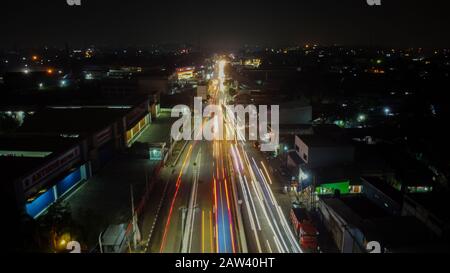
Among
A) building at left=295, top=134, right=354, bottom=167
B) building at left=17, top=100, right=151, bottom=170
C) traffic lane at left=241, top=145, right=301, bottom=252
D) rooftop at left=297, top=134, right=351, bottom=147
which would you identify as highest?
building at left=17, top=100, right=151, bottom=170

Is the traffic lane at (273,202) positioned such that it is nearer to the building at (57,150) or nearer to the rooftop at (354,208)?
the rooftop at (354,208)

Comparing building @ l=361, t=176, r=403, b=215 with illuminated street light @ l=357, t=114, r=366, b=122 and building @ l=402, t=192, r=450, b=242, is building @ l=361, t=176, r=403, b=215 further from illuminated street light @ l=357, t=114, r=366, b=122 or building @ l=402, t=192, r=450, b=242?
illuminated street light @ l=357, t=114, r=366, b=122

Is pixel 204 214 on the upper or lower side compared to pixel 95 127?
lower

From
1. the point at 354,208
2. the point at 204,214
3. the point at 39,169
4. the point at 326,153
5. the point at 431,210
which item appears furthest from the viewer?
the point at 326,153

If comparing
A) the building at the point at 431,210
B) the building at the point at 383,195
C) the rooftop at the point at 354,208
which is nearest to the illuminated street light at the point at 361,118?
the building at the point at 383,195

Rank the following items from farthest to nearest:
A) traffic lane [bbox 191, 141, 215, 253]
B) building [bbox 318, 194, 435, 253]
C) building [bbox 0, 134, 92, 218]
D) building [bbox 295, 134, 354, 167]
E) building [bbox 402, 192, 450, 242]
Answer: building [bbox 295, 134, 354, 167] < traffic lane [bbox 191, 141, 215, 253] < building [bbox 0, 134, 92, 218] < building [bbox 402, 192, 450, 242] < building [bbox 318, 194, 435, 253]

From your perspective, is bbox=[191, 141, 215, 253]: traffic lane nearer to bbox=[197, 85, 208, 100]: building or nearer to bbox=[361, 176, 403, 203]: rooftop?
bbox=[361, 176, 403, 203]: rooftop

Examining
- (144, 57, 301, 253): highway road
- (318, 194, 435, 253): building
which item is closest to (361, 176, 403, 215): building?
(318, 194, 435, 253): building

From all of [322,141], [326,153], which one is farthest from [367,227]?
[322,141]

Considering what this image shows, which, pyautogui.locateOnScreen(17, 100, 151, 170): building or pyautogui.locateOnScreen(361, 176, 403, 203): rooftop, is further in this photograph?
pyautogui.locateOnScreen(17, 100, 151, 170): building

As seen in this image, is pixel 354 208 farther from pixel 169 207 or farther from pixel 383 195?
pixel 169 207

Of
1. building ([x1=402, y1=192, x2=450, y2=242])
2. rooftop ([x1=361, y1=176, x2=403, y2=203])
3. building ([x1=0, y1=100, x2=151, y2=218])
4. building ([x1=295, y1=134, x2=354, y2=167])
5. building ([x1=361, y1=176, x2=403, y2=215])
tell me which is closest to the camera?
building ([x1=402, y1=192, x2=450, y2=242])

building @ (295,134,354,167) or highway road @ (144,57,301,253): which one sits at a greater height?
building @ (295,134,354,167)
